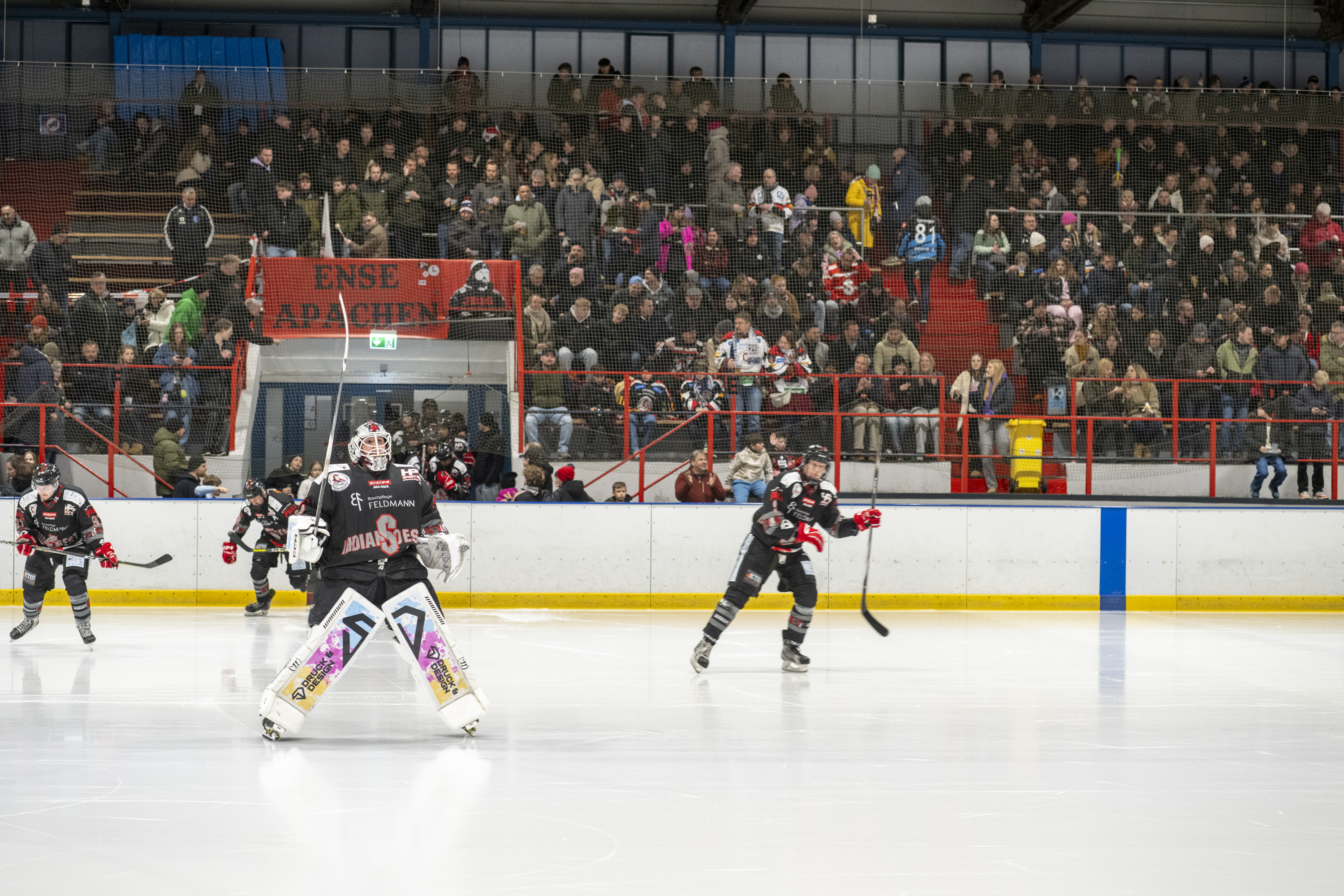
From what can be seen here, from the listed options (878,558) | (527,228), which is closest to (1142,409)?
(878,558)

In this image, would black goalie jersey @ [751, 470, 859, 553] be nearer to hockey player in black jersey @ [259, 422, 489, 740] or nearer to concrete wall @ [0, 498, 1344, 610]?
hockey player in black jersey @ [259, 422, 489, 740]

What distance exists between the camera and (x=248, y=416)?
47.9 feet

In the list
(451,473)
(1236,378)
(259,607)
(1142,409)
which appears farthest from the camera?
(1236,378)

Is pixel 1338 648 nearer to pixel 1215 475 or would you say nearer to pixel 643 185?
pixel 1215 475

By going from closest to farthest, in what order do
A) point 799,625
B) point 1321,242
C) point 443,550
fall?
point 443,550 → point 799,625 → point 1321,242

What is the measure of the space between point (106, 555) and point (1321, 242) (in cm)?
1522

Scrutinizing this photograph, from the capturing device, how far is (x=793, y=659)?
30.1 ft

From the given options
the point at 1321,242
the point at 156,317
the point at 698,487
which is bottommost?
the point at 698,487

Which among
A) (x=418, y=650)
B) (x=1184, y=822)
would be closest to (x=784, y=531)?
(x=418, y=650)

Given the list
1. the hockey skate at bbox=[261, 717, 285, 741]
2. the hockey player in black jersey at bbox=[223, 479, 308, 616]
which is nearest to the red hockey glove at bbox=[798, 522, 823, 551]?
the hockey skate at bbox=[261, 717, 285, 741]

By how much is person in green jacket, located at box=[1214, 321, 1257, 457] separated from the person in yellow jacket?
4580mm

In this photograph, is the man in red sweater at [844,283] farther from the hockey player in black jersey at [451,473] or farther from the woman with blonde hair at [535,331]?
the hockey player in black jersey at [451,473]

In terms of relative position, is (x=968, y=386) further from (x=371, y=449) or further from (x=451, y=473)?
(x=371, y=449)

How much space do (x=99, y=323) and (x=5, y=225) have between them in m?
2.24
